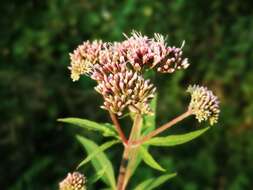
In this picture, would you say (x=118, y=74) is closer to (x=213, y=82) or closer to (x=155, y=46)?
(x=155, y=46)

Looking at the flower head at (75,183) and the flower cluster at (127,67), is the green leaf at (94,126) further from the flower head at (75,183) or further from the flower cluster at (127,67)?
the flower head at (75,183)

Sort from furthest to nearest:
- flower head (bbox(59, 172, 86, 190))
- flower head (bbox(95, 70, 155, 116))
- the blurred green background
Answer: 1. the blurred green background
2. flower head (bbox(59, 172, 86, 190))
3. flower head (bbox(95, 70, 155, 116))

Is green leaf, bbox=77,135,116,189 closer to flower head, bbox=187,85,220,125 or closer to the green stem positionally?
the green stem

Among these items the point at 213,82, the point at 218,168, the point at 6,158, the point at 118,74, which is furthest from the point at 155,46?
the point at 213,82

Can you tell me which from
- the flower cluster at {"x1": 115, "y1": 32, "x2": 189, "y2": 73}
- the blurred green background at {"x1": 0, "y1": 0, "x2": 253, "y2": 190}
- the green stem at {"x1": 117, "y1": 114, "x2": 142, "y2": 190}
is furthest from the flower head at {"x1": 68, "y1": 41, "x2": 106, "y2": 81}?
the blurred green background at {"x1": 0, "y1": 0, "x2": 253, "y2": 190}

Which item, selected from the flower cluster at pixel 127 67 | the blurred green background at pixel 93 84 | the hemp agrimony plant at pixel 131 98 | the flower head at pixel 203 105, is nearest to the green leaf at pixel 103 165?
the hemp agrimony plant at pixel 131 98

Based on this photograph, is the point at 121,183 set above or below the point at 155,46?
below
